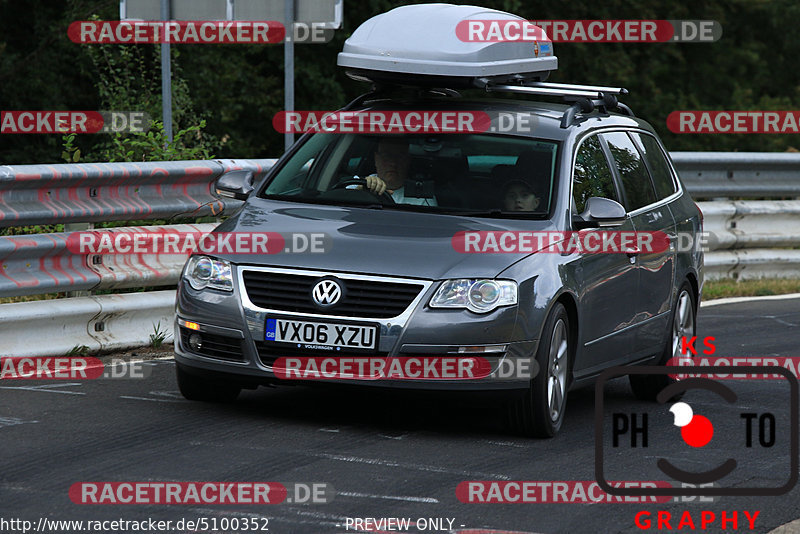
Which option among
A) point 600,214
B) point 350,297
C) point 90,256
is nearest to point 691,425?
point 600,214

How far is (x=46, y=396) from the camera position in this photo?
875cm

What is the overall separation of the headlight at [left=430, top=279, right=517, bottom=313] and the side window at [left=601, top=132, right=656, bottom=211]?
197 cm

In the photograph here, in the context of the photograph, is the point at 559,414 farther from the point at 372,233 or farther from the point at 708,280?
the point at 708,280

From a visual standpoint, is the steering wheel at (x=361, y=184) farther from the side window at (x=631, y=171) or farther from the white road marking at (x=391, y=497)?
the white road marking at (x=391, y=497)

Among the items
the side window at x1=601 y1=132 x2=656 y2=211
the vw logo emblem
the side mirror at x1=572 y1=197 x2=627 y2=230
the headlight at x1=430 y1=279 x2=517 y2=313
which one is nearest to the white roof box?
the side window at x1=601 y1=132 x2=656 y2=211

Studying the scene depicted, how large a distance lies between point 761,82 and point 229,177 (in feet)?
113

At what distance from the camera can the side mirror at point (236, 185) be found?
30.0ft

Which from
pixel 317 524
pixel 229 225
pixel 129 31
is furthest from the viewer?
pixel 129 31

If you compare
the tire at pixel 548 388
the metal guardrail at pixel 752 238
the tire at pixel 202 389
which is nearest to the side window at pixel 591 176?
the tire at pixel 548 388

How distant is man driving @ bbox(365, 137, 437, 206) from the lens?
8.82m

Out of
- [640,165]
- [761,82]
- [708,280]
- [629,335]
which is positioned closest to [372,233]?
[629,335]

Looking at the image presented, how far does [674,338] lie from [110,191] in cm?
377

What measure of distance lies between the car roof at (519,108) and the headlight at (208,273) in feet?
5.86

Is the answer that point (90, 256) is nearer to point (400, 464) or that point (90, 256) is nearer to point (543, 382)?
point (543, 382)
